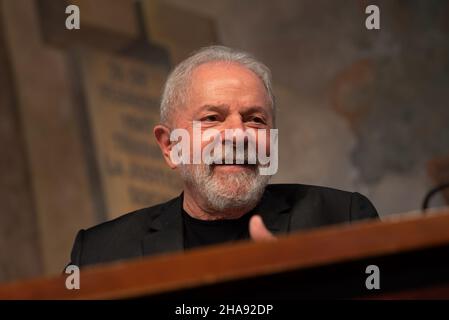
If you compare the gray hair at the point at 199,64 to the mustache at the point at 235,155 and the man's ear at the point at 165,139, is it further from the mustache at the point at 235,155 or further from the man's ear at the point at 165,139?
the mustache at the point at 235,155

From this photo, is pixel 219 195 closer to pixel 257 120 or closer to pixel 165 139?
pixel 257 120

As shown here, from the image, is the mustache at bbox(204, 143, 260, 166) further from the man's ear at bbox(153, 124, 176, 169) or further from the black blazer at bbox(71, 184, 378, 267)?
the man's ear at bbox(153, 124, 176, 169)

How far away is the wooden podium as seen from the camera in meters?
1.60

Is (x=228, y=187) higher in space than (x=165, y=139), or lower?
lower

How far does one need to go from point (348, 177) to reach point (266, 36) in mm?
1282

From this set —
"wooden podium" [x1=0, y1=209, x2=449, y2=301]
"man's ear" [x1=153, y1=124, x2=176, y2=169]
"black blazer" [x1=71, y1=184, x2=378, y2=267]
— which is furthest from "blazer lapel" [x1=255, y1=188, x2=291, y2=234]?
"wooden podium" [x1=0, y1=209, x2=449, y2=301]

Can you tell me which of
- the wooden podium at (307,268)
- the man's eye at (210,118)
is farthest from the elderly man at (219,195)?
the wooden podium at (307,268)

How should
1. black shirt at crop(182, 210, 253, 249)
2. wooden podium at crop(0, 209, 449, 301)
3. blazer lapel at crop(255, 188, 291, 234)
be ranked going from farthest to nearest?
black shirt at crop(182, 210, 253, 249) → blazer lapel at crop(255, 188, 291, 234) → wooden podium at crop(0, 209, 449, 301)

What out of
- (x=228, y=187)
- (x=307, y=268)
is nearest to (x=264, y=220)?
(x=228, y=187)

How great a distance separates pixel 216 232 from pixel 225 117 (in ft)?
1.39

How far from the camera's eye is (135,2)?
7.13 m

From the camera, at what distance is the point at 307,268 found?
5.40 feet

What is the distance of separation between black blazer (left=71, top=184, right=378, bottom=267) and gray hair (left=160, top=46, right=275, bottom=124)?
Result: 0.37 meters
